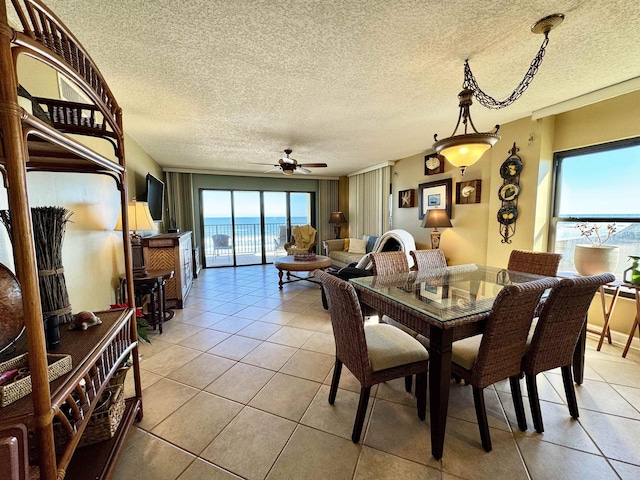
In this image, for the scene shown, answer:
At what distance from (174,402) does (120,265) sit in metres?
1.97

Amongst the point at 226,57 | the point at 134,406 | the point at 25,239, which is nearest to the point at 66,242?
the point at 134,406

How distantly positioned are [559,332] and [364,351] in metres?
1.20

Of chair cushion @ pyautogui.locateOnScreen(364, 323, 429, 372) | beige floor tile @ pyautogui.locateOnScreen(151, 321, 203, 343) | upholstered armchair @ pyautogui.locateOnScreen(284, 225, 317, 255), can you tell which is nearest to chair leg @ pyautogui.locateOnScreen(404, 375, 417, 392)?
chair cushion @ pyautogui.locateOnScreen(364, 323, 429, 372)

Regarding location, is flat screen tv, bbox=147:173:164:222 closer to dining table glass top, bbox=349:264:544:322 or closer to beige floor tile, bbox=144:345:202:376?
beige floor tile, bbox=144:345:202:376

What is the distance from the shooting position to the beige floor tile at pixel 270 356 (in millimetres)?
2312

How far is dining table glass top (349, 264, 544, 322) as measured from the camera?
1562 millimetres

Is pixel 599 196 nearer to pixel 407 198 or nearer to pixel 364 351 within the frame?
pixel 407 198

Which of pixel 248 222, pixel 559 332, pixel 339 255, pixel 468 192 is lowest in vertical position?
pixel 339 255

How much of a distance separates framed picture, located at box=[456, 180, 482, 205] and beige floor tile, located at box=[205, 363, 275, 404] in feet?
11.9

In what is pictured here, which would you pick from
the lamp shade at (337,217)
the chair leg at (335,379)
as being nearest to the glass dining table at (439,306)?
the chair leg at (335,379)

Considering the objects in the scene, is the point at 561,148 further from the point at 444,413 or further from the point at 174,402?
the point at 174,402

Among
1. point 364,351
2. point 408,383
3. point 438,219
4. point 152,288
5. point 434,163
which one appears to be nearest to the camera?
point 364,351

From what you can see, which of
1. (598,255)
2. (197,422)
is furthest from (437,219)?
(197,422)

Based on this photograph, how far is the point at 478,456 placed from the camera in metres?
1.42
